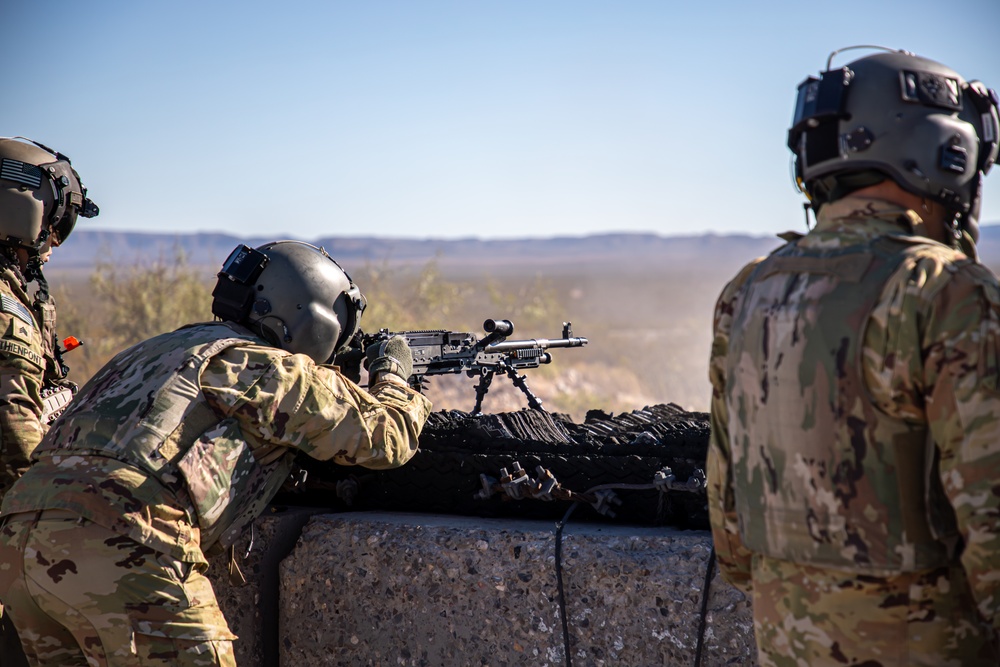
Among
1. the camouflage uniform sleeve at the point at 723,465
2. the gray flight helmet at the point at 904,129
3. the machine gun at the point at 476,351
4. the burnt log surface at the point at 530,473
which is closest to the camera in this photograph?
the gray flight helmet at the point at 904,129

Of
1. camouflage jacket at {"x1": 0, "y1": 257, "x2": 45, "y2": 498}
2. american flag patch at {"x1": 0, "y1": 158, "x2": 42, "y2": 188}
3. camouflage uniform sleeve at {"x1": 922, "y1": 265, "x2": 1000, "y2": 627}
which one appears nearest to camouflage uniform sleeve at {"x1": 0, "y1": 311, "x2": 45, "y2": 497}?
camouflage jacket at {"x1": 0, "y1": 257, "x2": 45, "y2": 498}

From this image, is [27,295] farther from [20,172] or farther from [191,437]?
[191,437]

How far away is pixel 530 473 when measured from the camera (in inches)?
143

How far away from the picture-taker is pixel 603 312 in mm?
71312

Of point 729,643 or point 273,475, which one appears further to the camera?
point 273,475

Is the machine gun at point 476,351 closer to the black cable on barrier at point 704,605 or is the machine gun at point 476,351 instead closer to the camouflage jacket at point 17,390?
the camouflage jacket at point 17,390

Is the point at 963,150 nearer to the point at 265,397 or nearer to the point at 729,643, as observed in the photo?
the point at 729,643

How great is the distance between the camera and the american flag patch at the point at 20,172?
13.3 ft

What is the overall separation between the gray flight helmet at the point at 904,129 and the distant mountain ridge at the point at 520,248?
128 meters

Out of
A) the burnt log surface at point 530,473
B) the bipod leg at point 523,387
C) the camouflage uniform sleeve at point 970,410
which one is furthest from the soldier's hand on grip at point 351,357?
the camouflage uniform sleeve at point 970,410

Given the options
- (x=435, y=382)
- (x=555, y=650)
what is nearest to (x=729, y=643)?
(x=555, y=650)

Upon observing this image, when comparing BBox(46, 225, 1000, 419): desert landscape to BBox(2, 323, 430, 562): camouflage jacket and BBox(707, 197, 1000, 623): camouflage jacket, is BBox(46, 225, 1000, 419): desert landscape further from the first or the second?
BBox(707, 197, 1000, 623): camouflage jacket

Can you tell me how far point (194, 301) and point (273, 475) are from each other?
1393cm

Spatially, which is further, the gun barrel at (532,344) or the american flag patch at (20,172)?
the gun barrel at (532,344)
